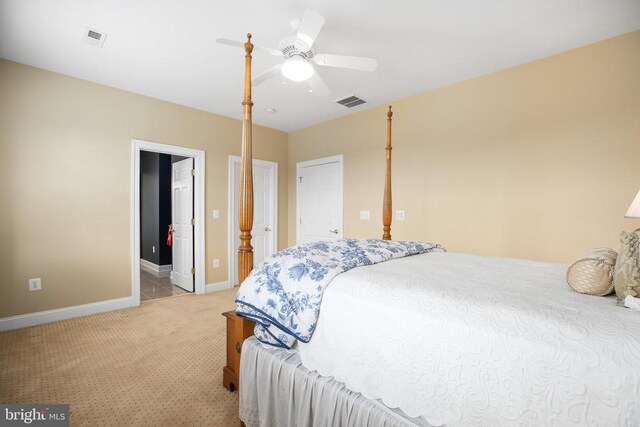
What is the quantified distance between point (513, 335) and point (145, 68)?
3487 millimetres

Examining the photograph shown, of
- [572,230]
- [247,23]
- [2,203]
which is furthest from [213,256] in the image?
[572,230]

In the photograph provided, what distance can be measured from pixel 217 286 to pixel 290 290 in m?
3.13

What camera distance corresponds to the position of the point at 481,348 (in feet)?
2.78

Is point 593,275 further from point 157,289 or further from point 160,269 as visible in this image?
point 160,269

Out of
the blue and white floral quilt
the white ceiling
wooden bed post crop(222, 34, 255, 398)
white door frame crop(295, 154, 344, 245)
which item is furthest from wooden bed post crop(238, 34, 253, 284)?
white door frame crop(295, 154, 344, 245)

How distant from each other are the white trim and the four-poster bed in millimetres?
2508

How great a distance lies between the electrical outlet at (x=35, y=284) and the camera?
2750 millimetres

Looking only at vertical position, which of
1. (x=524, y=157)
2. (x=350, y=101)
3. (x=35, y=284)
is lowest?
(x=35, y=284)

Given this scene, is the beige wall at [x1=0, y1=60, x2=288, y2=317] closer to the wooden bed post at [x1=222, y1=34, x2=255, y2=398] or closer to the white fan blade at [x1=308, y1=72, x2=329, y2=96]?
the white fan blade at [x1=308, y1=72, x2=329, y2=96]

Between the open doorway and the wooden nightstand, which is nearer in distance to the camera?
the wooden nightstand

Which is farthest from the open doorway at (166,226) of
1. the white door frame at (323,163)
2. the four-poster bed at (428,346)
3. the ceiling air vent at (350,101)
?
the four-poster bed at (428,346)

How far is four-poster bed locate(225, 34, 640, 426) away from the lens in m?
0.73

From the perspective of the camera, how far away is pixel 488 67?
271 centimetres

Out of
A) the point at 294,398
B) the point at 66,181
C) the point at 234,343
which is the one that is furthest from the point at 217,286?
the point at 294,398
